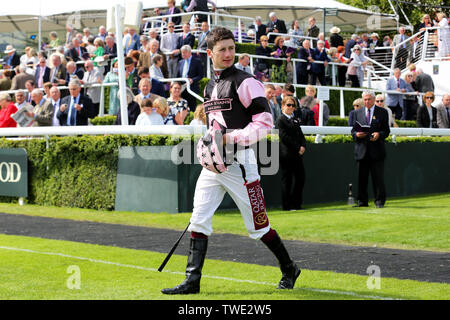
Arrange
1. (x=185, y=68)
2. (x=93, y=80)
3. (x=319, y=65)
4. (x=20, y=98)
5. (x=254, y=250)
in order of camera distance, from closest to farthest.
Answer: (x=254, y=250) < (x=185, y=68) < (x=20, y=98) < (x=93, y=80) < (x=319, y=65)

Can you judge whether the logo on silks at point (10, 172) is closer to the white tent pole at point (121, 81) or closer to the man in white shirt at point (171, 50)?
the white tent pole at point (121, 81)

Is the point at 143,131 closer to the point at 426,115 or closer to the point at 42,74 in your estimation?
the point at 42,74

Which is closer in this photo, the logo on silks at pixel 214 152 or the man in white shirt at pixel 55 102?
the logo on silks at pixel 214 152

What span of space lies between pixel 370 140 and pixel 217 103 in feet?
25.7

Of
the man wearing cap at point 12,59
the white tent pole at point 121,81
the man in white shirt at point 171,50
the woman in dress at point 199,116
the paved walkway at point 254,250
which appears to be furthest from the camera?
the man wearing cap at point 12,59

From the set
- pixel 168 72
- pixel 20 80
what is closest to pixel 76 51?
pixel 20 80

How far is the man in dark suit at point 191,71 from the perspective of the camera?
1684 cm

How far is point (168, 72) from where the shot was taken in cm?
1794

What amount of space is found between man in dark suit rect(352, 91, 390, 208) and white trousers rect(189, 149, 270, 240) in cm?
769

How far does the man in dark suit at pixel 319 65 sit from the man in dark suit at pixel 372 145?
7.87m

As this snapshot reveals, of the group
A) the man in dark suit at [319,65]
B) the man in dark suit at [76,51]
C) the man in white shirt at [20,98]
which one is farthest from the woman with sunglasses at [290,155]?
the man in dark suit at [76,51]

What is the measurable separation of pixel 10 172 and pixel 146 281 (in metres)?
9.26

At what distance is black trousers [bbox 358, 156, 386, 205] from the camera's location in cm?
1410

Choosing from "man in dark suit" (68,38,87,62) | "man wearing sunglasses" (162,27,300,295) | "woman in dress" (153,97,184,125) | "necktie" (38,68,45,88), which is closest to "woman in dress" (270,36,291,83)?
"man in dark suit" (68,38,87,62)
